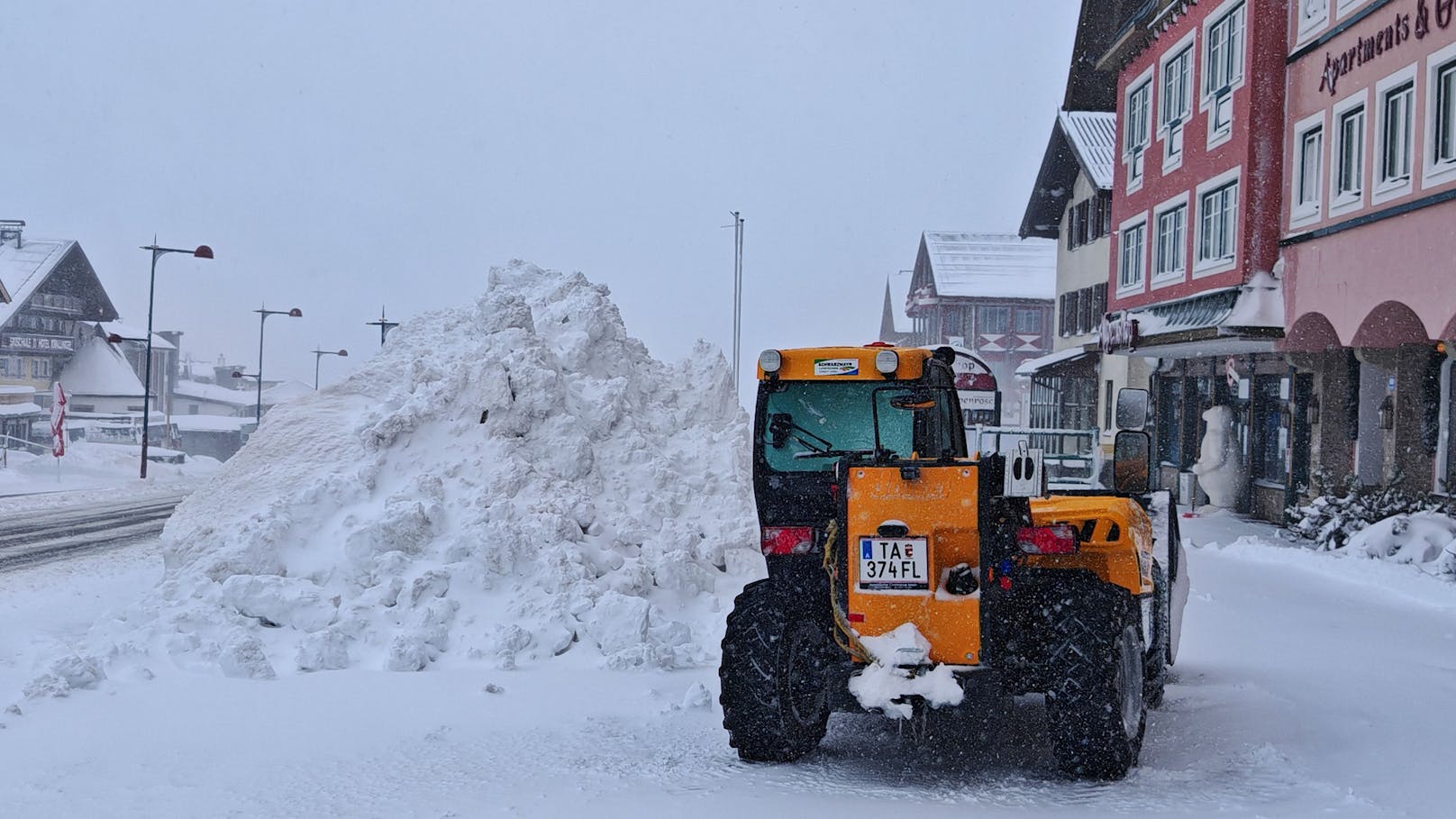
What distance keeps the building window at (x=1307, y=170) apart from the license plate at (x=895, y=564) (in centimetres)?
1540

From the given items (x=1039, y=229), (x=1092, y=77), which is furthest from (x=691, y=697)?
(x=1039, y=229)

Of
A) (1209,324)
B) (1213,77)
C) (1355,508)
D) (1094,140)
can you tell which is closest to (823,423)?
(1355,508)

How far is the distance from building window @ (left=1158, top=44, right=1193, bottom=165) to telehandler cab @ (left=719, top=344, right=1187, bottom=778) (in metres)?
19.1

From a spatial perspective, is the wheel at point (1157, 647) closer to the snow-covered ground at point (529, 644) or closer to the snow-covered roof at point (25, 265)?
the snow-covered ground at point (529, 644)

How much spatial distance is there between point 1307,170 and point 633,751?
16565 millimetres

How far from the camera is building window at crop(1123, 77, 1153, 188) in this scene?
25891 millimetres

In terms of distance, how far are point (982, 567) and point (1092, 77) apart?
28.5 metres

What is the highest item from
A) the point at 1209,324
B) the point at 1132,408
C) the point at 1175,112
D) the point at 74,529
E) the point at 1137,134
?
the point at 1137,134

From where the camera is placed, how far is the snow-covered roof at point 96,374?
6188 centimetres

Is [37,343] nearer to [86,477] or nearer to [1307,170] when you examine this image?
[86,477]

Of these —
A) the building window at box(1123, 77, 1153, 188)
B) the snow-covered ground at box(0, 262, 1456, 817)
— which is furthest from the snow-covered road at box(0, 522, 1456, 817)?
the building window at box(1123, 77, 1153, 188)

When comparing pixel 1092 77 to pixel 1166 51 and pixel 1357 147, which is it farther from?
pixel 1357 147

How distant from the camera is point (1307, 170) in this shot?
18.6 metres

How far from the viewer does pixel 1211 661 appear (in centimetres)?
855
